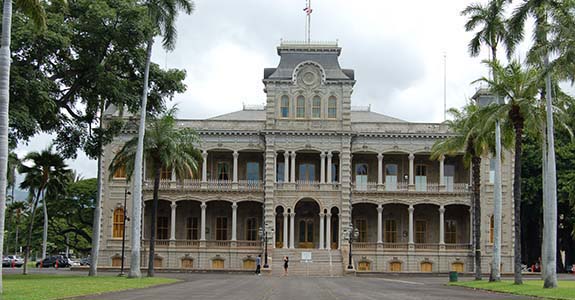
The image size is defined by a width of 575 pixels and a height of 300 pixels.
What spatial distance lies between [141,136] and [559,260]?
136 feet

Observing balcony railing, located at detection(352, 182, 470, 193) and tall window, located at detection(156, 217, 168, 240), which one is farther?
tall window, located at detection(156, 217, 168, 240)

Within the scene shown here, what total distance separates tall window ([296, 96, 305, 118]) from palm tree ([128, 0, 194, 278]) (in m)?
19.1

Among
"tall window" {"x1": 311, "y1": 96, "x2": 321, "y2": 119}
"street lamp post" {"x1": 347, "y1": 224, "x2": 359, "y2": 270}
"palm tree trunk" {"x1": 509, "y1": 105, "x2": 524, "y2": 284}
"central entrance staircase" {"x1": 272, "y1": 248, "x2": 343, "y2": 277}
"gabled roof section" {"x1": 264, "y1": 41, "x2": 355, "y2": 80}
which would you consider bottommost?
"central entrance staircase" {"x1": 272, "y1": 248, "x2": 343, "y2": 277}

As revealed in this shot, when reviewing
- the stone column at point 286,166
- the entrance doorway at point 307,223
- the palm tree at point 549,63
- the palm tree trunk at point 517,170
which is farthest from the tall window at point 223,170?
the palm tree at point 549,63

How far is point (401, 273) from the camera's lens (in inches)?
2339

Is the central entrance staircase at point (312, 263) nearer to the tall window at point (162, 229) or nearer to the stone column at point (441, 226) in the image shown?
the stone column at point (441, 226)

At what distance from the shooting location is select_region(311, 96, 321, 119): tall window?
209ft

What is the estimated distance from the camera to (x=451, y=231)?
6662 centimetres

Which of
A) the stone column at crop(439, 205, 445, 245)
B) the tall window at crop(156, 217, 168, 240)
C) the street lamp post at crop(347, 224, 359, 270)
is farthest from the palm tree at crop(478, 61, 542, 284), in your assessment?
the tall window at crop(156, 217, 168, 240)

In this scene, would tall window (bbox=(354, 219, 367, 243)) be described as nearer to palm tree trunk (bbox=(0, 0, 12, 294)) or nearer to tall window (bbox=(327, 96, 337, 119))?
tall window (bbox=(327, 96, 337, 119))

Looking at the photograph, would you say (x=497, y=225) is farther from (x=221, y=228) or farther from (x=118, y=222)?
(x=118, y=222)

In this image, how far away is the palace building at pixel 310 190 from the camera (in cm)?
6334

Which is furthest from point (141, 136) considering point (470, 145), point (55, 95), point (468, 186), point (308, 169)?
point (468, 186)

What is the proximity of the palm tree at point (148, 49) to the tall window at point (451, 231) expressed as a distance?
1201 inches
